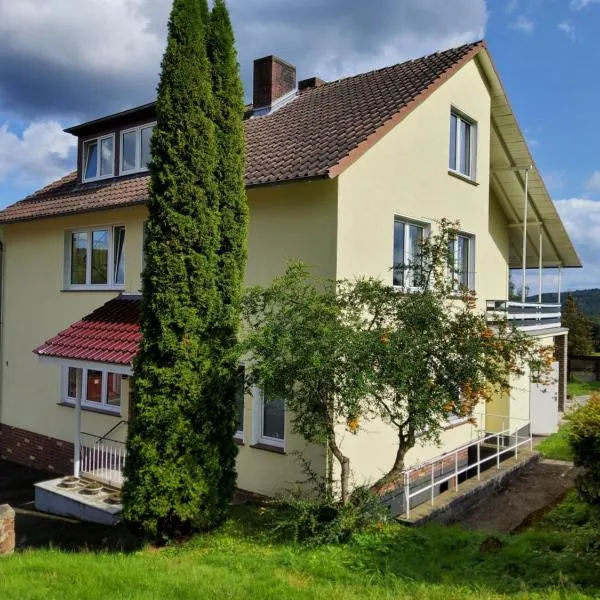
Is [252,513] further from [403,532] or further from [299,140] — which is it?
[299,140]

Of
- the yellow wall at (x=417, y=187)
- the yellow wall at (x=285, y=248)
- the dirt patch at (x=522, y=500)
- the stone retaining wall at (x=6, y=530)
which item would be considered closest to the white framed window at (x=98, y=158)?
the yellow wall at (x=285, y=248)

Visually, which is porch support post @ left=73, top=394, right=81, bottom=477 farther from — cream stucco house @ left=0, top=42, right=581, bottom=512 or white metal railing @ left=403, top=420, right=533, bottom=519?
white metal railing @ left=403, top=420, right=533, bottom=519

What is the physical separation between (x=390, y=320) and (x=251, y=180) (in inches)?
153

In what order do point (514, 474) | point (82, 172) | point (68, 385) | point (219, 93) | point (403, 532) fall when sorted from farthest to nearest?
point (82, 172) → point (68, 385) → point (514, 474) → point (219, 93) → point (403, 532)

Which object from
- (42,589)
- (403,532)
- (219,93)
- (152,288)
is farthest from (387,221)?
(42,589)

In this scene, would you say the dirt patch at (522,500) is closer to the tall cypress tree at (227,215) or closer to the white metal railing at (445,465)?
the white metal railing at (445,465)

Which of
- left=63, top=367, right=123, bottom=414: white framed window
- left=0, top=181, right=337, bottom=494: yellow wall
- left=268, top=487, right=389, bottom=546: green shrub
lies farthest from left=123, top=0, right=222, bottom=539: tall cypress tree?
left=63, top=367, right=123, bottom=414: white framed window

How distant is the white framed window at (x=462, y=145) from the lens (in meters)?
13.9

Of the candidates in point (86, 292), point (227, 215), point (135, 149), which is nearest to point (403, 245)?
point (227, 215)

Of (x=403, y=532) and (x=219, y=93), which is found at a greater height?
(x=219, y=93)

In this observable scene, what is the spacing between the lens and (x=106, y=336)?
1171 cm

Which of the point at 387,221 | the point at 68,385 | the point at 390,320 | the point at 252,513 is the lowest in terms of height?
the point at 252,513

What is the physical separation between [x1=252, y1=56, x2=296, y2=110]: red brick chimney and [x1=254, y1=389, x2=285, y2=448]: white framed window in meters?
8.57

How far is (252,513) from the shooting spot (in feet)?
32.7
